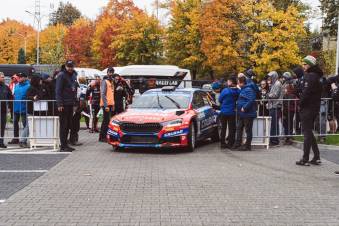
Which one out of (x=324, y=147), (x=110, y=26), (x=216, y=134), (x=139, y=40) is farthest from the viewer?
(x=110, y=26)

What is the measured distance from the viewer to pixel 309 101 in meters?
10.9

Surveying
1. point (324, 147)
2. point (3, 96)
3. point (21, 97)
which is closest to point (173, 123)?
point (324, 147)

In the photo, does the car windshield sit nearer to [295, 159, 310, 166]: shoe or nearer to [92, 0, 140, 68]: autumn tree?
[295, 159, 310, 166]: shoe

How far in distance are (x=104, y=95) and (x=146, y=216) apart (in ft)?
28.0

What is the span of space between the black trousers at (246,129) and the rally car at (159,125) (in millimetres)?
977

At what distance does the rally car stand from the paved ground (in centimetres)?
77

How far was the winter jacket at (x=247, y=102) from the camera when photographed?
1352cm

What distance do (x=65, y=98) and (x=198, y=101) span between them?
3.59 metres

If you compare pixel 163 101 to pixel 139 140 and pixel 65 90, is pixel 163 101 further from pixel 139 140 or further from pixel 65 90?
pixel 65 90

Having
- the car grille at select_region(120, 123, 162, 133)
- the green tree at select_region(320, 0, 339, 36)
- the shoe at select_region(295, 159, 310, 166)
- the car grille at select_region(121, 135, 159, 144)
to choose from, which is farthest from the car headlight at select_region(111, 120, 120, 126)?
the green tree at select_region(320, 0, 339, 36)

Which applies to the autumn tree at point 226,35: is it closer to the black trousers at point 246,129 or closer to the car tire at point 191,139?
the black trousers at point 246,129

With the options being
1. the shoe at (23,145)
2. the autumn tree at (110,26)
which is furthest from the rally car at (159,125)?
the autumn tree at (110,26)

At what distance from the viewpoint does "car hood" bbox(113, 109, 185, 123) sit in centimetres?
1282

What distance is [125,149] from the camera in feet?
44.7
